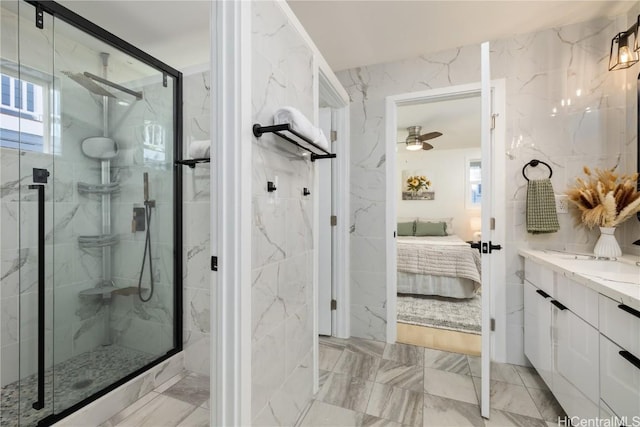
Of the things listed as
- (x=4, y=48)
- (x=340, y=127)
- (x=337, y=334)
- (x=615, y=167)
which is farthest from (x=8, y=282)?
(x=615, y=167)

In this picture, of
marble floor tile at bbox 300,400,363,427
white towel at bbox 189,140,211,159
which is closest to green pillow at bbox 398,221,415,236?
marble floor tile at bbox 300,400,363,427

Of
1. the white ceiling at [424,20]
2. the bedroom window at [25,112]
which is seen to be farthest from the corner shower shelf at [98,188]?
the white ceiling at [424,20]

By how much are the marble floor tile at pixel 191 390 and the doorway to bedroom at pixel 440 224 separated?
161 cm

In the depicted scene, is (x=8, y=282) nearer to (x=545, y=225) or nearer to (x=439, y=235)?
(x=545, y=225)

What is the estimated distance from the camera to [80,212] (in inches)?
71.4

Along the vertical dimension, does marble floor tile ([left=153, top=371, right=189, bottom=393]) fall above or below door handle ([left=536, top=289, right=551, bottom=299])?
below

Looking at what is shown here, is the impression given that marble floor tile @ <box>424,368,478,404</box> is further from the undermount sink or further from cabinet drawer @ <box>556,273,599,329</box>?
the undermount sink

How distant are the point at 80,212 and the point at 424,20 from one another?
2.59 metres

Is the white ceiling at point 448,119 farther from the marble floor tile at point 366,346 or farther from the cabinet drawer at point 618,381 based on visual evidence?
the cabinet drawer at point 618,381

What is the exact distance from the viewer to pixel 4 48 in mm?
1591

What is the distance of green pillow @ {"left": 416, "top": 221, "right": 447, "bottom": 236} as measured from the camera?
5.30 meters

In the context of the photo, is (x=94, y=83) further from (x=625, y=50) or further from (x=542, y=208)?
(x=625, y=50)

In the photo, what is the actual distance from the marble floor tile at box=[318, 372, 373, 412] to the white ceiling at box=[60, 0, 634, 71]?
8.00 ft

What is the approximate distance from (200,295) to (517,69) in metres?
2.83
